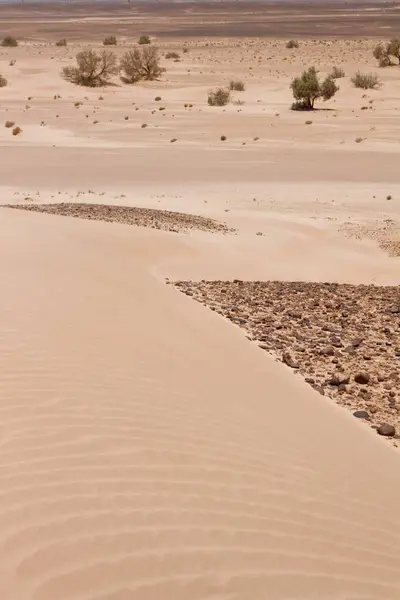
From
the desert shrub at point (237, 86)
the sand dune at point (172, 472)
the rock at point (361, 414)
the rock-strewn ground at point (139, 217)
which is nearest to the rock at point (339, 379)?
the sand dune at point (172, 472)

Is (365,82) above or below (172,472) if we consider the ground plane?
above

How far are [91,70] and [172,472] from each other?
45.1 meters

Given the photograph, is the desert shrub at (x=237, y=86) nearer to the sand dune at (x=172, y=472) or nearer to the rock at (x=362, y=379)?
the sand dune at (x=172, y=472)

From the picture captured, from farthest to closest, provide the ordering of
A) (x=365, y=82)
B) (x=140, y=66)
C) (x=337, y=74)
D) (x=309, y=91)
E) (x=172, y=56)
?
(x=172, y=56) → (x=140, y=66) → (x=337, y=74) → (x=365, y=82) → (x=309, y=91)

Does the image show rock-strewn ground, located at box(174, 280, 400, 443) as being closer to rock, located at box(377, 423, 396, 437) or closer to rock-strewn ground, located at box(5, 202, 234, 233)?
rock, located at box(377, 423, 396, 437)

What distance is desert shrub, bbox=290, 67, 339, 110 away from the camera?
37.5 meters

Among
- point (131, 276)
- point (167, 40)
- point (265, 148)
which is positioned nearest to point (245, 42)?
point (167, 40)

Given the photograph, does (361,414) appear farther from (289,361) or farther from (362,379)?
(289,361)

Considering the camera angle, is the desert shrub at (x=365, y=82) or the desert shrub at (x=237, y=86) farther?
the desert shrub at (x=237, y=86)

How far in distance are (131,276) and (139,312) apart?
2141mm

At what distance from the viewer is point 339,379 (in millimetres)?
7184

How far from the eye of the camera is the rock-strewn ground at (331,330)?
23.1 ft

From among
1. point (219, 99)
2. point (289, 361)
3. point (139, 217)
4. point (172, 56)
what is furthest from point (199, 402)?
point (172, 56)

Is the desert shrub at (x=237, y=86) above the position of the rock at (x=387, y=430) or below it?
above
